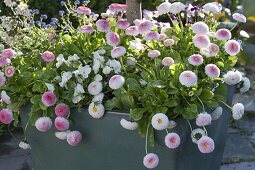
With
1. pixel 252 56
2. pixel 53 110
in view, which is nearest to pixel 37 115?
pixel 53 110

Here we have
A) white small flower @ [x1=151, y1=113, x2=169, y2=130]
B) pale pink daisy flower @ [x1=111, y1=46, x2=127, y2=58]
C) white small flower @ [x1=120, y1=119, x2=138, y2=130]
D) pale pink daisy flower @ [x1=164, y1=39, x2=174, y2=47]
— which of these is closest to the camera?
white small flower @ [x1=151, y1=113, x2=169, y2=130]

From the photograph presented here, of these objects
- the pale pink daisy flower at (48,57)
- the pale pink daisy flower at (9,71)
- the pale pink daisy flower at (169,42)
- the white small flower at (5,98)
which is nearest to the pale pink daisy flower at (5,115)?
the white small flower at (5,98)

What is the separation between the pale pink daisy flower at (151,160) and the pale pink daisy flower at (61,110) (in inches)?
15.4

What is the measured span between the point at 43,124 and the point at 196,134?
62cm

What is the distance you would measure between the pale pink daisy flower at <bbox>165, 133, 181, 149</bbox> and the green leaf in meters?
0.14

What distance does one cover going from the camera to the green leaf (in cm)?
193

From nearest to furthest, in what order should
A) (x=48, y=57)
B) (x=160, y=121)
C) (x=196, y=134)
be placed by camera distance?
(x=160, y=121) < (x=196, y=134) < (x=48, y=57)

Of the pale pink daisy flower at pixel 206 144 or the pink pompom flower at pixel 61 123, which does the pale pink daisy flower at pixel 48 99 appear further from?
the pale pink daisy flower at pixel 206 144

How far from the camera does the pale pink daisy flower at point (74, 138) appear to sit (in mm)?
2072

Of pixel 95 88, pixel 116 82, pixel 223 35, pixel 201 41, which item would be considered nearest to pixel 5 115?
pixel 95 88

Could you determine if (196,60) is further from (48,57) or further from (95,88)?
(48,57)

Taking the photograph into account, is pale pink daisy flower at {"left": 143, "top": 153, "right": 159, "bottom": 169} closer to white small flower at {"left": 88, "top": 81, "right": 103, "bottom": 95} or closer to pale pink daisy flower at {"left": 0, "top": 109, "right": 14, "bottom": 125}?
white small flower at {"left": 88, "top": 81, "right": 103, "bottom": 95}

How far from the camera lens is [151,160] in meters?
1.91

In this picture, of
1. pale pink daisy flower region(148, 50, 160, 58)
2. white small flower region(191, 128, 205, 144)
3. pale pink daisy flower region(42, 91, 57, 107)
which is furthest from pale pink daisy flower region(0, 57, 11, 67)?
white small flower region(191, 128, 205, 144)
